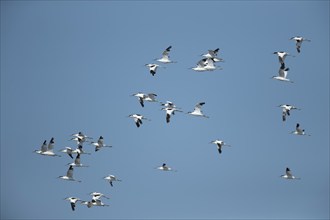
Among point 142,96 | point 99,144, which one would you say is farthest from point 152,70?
point 99,144

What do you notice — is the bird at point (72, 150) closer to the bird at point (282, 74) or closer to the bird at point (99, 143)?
the bird at point (99, 143)

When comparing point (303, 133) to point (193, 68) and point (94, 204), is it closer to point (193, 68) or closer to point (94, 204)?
point (193, 68)

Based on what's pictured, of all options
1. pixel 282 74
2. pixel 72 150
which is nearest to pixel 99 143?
pixel 72 150

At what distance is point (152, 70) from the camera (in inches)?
2739

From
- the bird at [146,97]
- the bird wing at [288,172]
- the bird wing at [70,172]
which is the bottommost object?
the bird wing at [70,172]

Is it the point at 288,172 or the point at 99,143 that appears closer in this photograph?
the point at 288,172

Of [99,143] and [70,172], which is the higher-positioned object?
[99,143]

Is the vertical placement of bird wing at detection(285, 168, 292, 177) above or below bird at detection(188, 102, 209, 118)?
below

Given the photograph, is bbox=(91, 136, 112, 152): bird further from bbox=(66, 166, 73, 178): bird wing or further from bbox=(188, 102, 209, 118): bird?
bbox=(188, 102, 209, 118): bird

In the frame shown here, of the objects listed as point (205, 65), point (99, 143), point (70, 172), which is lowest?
point (70, 172)

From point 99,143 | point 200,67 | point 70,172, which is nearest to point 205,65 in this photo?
point 200,67

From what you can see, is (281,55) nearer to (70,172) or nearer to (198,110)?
(198,110)

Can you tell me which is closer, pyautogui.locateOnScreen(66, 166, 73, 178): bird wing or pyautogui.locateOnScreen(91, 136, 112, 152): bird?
pyautogui.locateOnScreen(66, 166, 73, 178): bird wing

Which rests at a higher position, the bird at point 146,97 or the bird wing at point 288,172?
the bird at point 146,97
